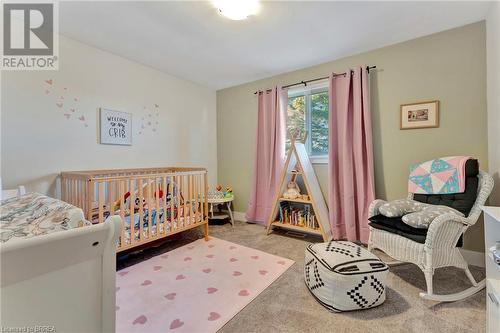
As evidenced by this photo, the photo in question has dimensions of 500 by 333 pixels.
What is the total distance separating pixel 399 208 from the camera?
1.91 metres

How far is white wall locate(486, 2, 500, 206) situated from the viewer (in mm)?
1734

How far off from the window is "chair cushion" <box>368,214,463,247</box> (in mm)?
1167

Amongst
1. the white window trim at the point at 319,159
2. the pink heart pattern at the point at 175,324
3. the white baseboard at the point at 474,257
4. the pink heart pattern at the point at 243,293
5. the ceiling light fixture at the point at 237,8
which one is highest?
the ceiling light fixture at the point at 237,8

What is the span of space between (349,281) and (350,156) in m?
1.55

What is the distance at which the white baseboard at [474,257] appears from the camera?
2023mm

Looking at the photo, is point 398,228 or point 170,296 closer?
point 170,296

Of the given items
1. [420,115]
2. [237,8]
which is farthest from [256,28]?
[420,115]

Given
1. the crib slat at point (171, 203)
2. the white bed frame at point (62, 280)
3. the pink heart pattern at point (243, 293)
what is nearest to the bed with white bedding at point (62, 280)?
the white bed frame at point (62, 280)

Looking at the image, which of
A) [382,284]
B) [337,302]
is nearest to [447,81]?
[382,284]

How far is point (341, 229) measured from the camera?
269 cm

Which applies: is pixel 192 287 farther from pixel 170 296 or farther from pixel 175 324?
pixel 175 324

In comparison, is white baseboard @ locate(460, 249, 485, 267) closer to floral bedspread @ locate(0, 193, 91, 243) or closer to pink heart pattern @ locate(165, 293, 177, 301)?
pink heart pattern @ locate(165, 293, 177, 301)

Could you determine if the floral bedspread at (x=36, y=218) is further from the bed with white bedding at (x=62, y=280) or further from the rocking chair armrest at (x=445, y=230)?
the rocking chair armrest at (x=445, y=230)

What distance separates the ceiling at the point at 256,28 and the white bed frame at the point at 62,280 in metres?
1.83
